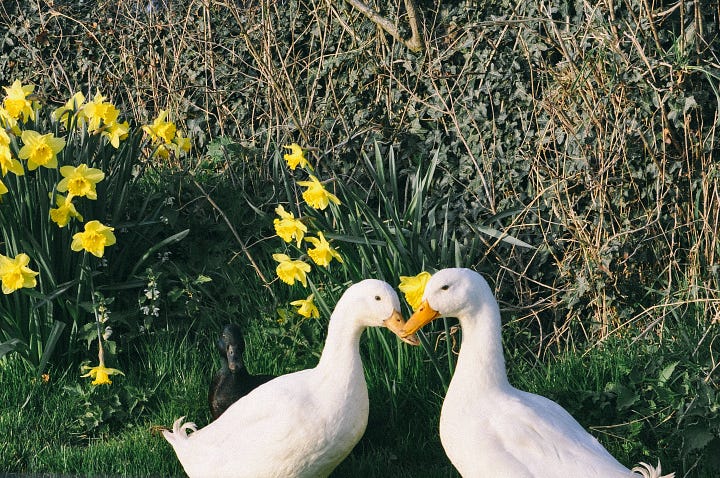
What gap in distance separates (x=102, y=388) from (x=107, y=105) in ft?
4.33

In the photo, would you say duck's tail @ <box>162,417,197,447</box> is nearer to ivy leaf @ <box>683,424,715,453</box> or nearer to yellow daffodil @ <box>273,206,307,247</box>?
yellow daffodil @ <box>273,206,307,247</box>

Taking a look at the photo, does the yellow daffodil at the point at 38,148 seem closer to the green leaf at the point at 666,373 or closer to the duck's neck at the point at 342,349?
the duck's neck at the point at 342,349

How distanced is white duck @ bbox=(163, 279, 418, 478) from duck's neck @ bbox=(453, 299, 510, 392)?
0.20 metres

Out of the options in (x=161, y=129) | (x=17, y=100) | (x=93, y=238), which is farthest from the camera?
(x=161, y=129)

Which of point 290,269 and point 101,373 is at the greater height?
point 290,269

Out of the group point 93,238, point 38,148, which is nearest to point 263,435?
point 93,238

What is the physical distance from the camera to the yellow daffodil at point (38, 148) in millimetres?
4180

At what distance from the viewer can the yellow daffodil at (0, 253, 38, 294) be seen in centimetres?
416

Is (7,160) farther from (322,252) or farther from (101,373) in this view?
(322,252)

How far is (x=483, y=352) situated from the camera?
10.6 feet

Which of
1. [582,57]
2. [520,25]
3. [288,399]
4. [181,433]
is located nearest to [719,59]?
[582,57]

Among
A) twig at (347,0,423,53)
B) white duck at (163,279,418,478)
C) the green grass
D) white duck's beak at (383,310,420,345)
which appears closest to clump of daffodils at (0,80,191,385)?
the green grass

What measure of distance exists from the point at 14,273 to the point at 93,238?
36 centimetres

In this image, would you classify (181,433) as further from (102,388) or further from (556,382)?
(556,382)
